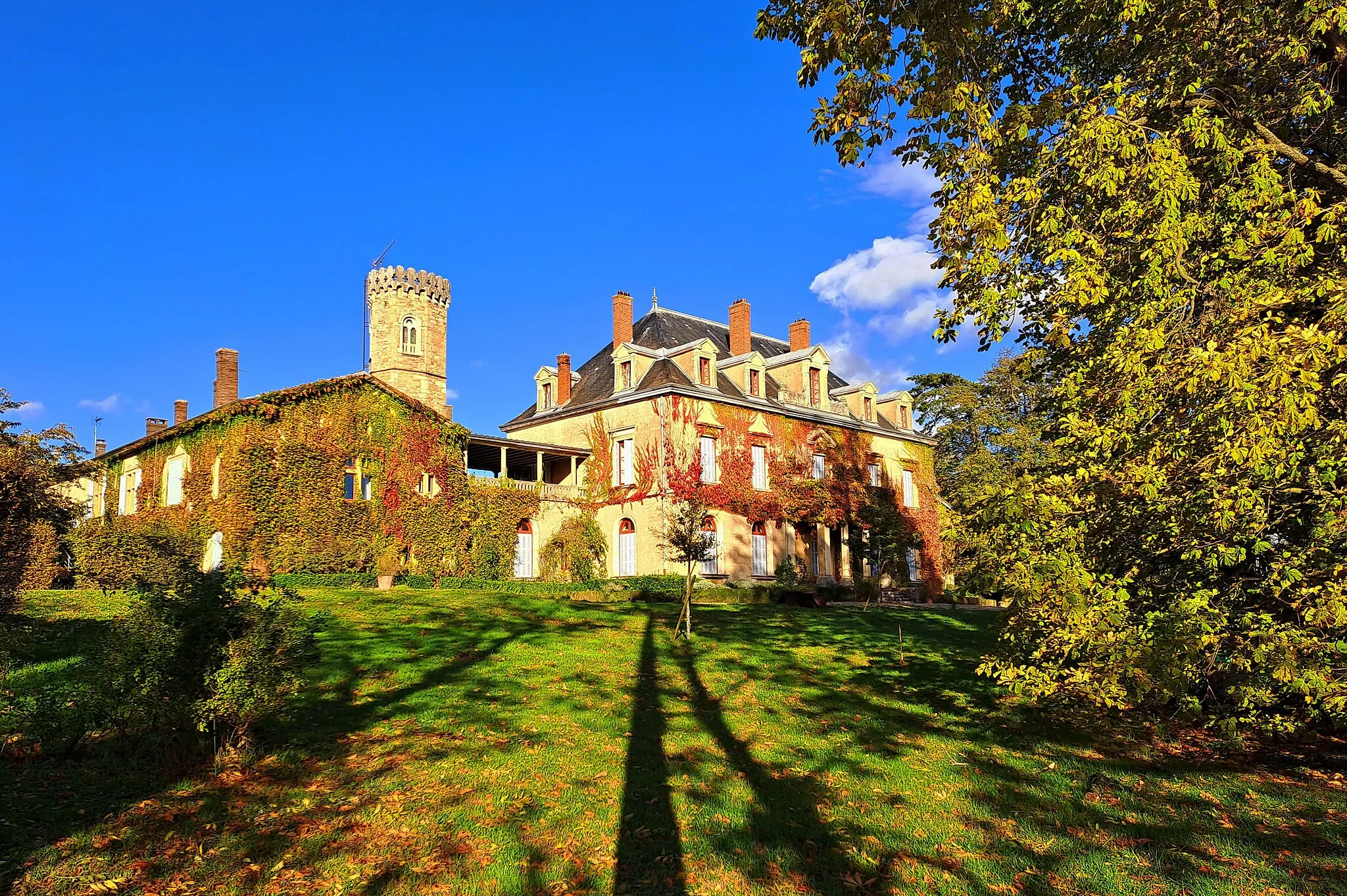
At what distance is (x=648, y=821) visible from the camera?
310 inches

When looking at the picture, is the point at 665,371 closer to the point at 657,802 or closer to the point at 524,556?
the point at 524,556

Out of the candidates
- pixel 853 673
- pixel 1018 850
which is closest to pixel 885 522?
pixel 853 673

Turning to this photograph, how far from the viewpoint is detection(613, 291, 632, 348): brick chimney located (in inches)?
1452

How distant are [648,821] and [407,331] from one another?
40.6 m

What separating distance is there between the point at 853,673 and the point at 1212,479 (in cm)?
711

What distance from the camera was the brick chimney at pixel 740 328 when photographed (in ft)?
124

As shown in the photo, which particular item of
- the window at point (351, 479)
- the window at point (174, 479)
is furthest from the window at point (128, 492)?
the window at point (351, 479)

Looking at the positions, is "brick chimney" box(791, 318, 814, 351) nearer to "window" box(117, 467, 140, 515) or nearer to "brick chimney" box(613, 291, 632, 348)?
"brick chimney" box(613, 291, 632, 348)

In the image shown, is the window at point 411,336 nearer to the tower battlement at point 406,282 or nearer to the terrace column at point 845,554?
the tower battlement at point 406,282

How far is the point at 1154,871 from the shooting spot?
7090mm

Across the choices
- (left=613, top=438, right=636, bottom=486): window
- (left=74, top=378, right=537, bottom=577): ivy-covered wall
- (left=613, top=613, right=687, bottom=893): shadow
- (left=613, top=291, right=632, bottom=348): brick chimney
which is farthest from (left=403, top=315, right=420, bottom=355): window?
(left=613, top=613, right=687, bottom=893): shadow

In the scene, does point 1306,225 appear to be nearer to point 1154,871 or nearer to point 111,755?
point 1154,871

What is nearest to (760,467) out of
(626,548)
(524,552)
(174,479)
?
(626,548)

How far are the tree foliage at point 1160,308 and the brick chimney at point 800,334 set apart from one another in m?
28.5
